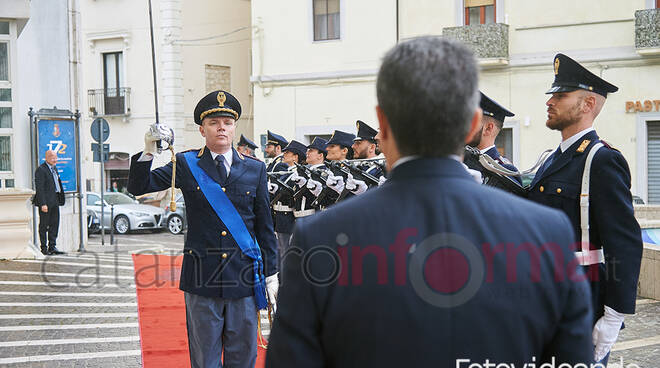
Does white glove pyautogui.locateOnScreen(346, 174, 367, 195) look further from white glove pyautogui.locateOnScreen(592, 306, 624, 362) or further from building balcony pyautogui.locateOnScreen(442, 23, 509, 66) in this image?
building balcony pyautogui.locateOnScreen(442, 23, 509, 66)

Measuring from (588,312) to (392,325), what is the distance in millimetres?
478

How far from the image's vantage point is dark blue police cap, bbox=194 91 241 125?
4977 millimetres

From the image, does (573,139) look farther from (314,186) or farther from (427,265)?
(314,186)

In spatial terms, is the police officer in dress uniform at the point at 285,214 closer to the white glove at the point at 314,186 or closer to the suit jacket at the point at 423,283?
the white glove at the point at 314,186

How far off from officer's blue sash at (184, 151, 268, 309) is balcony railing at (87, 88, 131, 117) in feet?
86.9

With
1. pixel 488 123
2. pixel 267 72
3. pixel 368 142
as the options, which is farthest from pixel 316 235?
pixel 267 72

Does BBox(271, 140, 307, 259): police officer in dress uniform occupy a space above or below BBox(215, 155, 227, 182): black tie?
below

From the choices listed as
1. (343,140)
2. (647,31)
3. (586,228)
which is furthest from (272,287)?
(647,31)

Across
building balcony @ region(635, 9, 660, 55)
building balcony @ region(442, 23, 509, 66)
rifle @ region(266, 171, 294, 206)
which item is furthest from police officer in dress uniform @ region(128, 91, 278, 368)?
building balcony @ region(442, 23, 509, 66)

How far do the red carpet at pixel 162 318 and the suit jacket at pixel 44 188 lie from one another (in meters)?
2.17

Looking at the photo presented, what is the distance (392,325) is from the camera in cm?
182

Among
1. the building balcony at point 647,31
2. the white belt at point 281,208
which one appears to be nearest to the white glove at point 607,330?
the white belt at point 281,208

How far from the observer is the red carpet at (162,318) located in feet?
21.5

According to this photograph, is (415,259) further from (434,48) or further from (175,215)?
(175,215)
